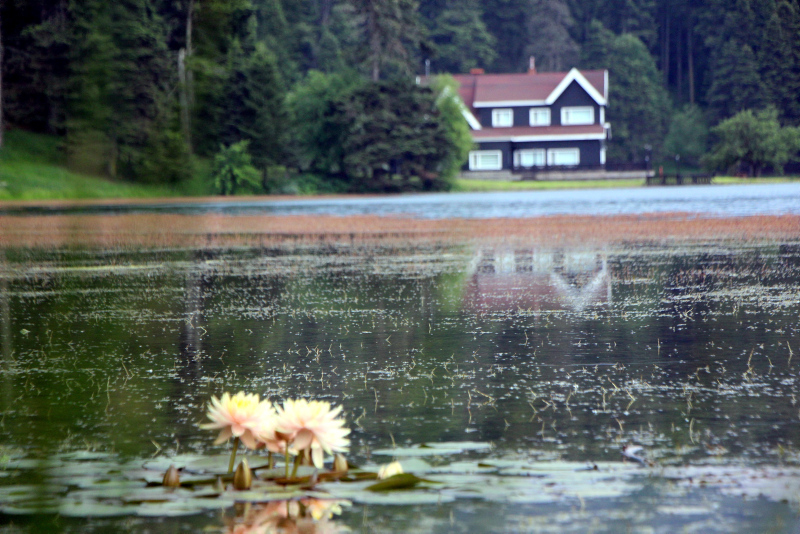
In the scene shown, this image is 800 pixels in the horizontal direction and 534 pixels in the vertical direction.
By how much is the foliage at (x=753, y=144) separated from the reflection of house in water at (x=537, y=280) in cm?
5767

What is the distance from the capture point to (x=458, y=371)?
697 centimetres

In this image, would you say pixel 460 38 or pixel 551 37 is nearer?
pixel 460 38

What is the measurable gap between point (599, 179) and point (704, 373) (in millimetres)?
66657

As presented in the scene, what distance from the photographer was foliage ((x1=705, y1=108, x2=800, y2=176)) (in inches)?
2766

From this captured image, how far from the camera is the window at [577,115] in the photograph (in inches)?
3056

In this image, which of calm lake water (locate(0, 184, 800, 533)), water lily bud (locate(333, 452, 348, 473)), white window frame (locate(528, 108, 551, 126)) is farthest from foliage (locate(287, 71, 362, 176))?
water lily bud (locate(333, 452, 348, 473))

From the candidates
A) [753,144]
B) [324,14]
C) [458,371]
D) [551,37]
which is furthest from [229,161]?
[551,37]

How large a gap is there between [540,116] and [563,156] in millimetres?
3704

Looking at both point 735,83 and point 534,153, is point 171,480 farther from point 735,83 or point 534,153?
point 735,83

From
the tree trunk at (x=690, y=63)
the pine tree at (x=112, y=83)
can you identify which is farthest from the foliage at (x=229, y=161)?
the tree trunk at (x=690, y=63)

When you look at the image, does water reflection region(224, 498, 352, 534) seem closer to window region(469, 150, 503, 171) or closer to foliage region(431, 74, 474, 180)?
foliage region(431, 74, 474, 180)

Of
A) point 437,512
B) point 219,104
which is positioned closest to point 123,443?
point 437,512

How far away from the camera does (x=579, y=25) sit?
107 meters

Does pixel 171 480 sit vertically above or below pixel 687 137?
below
